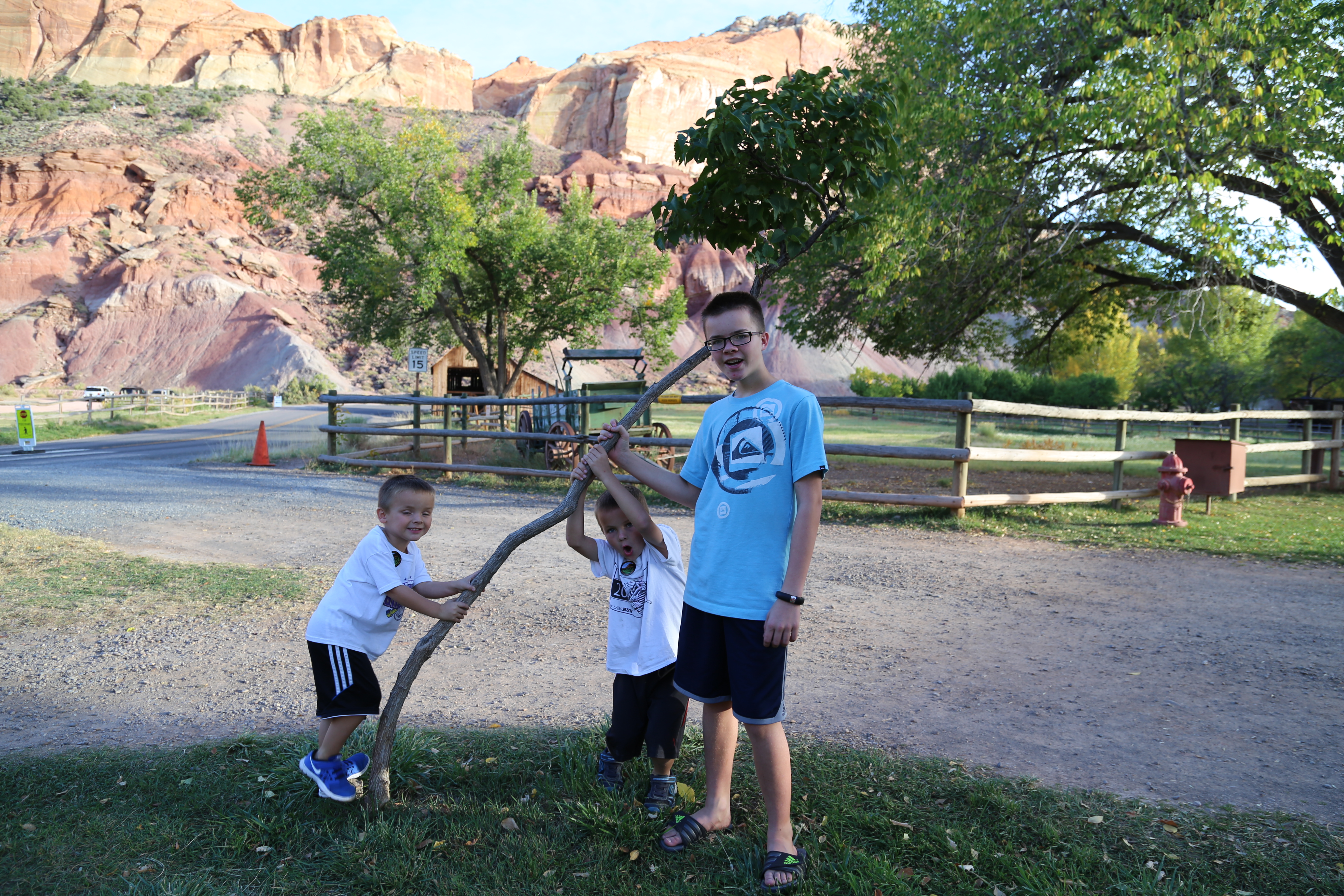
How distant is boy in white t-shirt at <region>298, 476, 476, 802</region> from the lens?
2.84 meters

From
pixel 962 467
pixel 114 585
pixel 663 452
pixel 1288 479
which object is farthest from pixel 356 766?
pixel 1288 479

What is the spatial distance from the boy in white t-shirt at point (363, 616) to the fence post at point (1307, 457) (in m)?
14.3

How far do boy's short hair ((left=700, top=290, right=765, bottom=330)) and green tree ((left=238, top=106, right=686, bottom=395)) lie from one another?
1708 centimetres

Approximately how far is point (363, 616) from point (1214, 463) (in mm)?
11011

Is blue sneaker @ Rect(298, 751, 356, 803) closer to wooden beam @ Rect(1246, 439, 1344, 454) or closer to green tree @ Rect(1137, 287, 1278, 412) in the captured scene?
wooden beam @ Rect(1246, 439, 1344, 454)

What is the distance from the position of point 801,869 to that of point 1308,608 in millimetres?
5526

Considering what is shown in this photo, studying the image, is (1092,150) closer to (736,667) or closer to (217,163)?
(736,667)

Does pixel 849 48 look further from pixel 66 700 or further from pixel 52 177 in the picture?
pixel 52 177

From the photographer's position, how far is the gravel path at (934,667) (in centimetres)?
355

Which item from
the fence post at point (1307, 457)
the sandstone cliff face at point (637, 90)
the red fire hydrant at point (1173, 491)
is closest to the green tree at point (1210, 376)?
the fence post at point (1307, 457)

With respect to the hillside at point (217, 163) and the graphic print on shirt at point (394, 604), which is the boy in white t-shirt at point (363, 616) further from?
the hillside at point (217, 163)

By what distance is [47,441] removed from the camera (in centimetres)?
2138

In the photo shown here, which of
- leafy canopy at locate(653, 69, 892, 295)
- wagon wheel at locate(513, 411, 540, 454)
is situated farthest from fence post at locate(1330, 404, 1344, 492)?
leafy canopy at locate(653, 69, 892, 295)

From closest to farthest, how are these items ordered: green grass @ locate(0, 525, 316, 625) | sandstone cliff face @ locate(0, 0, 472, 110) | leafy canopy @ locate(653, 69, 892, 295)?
leafy canopy @ locate(653, 69, 892, 295)
green grass @ locate(0, 525, 316, 625)
sandstone cliff face @ locate(0, 0, 472, 110)
